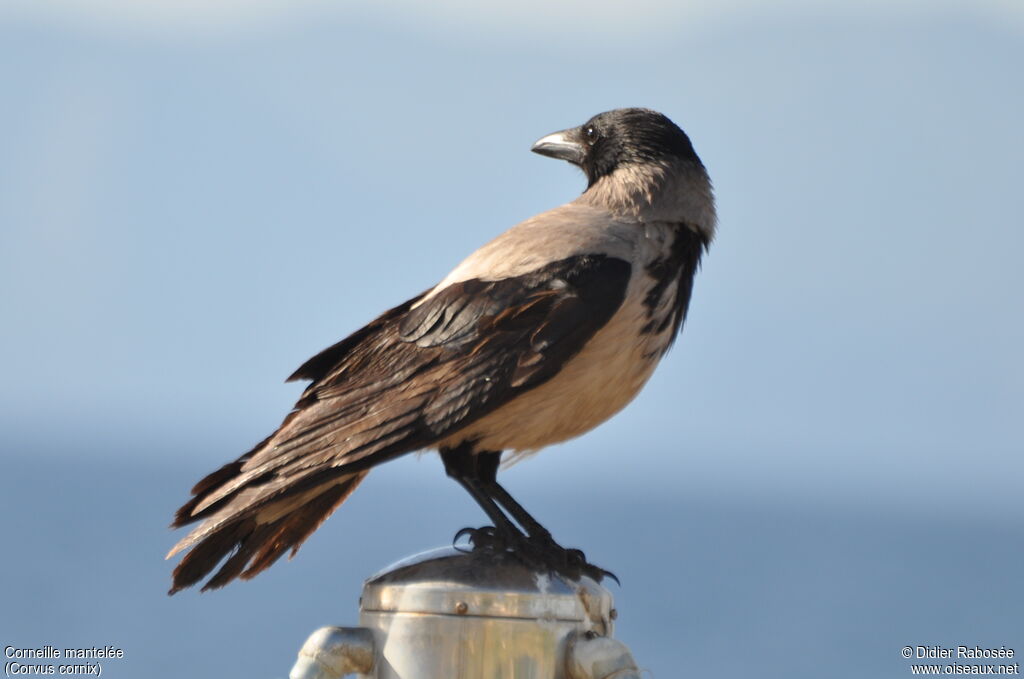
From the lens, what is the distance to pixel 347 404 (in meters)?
5.57

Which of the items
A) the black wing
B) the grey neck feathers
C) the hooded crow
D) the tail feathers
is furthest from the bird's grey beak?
the tail feathers

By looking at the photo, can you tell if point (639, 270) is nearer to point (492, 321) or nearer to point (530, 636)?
point (492, 321)

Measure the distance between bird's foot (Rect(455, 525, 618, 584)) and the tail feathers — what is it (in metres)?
0.46

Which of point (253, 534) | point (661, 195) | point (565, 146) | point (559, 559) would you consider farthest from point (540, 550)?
point (565, 146)

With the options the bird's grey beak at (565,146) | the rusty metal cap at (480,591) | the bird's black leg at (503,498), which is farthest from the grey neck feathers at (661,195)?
the rusty metal cap at (480,591)

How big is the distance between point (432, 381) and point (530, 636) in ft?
3.83

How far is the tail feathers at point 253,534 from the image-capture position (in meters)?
5.25

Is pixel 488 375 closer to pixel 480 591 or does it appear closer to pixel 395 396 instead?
pixel 395 396

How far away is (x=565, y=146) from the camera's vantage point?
22.5 feet

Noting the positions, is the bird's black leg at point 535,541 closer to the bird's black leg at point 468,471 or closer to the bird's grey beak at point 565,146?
the bird's black leg at point 468,471

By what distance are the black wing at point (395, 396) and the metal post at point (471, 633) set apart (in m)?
0.67

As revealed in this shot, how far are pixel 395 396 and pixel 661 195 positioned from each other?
135cm

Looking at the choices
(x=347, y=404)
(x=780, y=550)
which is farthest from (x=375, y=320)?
(x=780, y=550)

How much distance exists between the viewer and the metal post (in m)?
4.57
